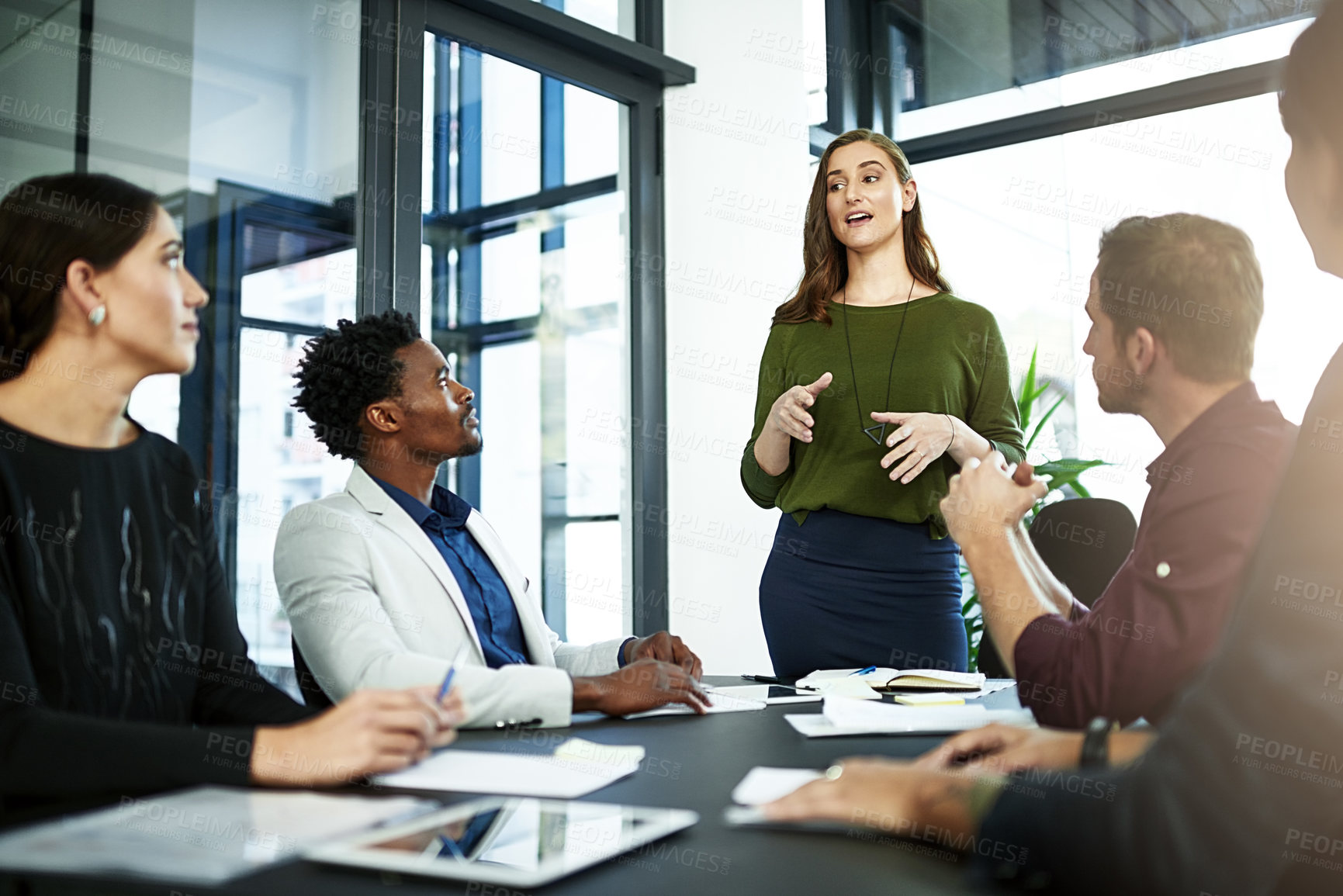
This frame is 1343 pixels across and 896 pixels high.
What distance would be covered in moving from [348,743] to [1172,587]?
938 mm

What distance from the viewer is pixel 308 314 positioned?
2986 mm

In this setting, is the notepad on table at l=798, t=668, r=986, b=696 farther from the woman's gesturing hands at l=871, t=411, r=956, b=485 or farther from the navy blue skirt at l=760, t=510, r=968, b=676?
the woman's gesturing hands at l=871, t=411, r=956, b=485

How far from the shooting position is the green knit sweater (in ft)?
7.54

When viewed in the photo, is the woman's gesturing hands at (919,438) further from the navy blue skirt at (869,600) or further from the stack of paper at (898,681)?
the stack of paper at (898,681)

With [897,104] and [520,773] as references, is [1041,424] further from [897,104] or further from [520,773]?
[520,773]

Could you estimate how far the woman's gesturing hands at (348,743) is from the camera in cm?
101

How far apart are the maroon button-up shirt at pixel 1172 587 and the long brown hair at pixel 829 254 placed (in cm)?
133

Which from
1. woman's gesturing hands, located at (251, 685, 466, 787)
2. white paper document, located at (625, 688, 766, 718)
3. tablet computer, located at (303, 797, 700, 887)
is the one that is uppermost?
woman's gesturing hands, located at (251, 685, 466, 787)

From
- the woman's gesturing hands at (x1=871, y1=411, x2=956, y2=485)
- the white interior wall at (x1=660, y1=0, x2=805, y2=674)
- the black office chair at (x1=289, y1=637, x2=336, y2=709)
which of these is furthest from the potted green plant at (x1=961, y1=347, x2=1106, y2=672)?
the black office chair at (x1=289, y1=637, x2=336, y2=709)

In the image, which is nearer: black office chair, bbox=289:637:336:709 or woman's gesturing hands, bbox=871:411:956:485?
black office chair, bbox=289:637:336:709

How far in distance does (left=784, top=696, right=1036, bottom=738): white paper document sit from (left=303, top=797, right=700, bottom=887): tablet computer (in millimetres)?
490

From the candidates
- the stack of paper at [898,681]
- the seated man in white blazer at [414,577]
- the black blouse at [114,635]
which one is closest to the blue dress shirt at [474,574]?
the seated man in white blazer at [414,577]

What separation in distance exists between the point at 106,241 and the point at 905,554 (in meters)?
1.62

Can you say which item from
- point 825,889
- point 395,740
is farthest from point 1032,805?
point 395,740
